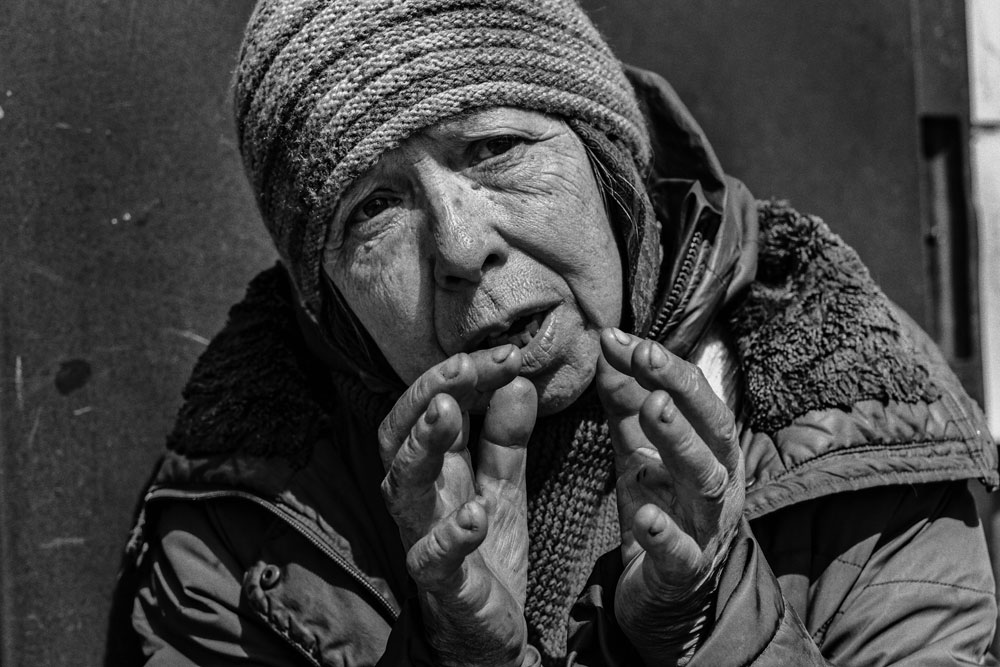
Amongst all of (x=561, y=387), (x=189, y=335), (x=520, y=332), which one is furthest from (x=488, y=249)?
(x=189, y=335)

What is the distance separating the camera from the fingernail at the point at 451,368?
6.07 ft

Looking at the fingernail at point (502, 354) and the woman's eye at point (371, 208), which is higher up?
the woman's eye at point (371, 208)

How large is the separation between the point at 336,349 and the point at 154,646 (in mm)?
724

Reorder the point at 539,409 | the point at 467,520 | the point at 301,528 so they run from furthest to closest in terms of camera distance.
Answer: the point at 301,528
the point at 539,409
the point at 467,520

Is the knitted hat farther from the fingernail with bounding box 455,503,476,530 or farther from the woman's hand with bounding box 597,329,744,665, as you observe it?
the fingernail with bounding box 455,503,476,530

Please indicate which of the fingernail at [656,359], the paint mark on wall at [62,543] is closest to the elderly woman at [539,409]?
the fingernail at [656,359]

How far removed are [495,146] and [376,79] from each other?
25 centimetres

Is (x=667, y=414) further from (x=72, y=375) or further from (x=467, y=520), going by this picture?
(x=72, y=375)

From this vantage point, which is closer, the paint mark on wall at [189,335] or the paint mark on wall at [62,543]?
the paint mark on wall at [62,543]

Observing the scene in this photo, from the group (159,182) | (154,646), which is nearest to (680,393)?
(154,646)

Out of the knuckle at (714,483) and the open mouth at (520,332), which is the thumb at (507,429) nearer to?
the open mouth at (520,332)

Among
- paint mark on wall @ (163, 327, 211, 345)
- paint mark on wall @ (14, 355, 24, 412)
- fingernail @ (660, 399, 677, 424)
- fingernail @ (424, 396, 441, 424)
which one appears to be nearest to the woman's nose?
fingernail @ (424, 396, 441, 424)

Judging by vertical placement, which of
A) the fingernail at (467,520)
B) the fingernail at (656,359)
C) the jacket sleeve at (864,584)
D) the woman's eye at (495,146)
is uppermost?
the woman's eye at (495,146)

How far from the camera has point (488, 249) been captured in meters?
2.08
